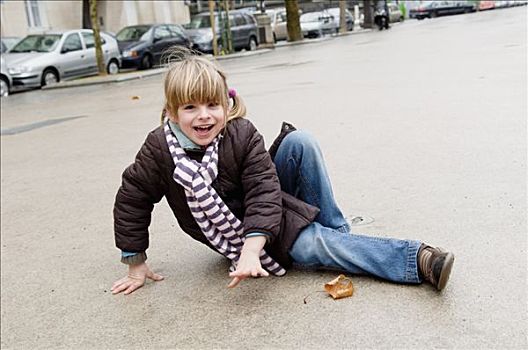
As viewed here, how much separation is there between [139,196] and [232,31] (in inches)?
977

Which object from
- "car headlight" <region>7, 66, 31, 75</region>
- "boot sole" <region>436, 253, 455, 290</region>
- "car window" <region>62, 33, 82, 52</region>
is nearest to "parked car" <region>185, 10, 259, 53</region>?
"car window" <region>62, 33, 82, 52</region>

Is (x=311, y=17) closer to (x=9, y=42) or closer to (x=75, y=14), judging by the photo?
(x=75, y=14)

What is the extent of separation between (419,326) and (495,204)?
1542 mm

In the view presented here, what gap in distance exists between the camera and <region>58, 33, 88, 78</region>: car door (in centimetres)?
1919

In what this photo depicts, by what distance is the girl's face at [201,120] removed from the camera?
9.28 feet

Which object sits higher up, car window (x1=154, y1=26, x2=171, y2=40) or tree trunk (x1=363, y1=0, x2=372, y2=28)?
car window (x1=154, y1=26, x2=171, y2=40)

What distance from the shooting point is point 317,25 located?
1449 inches

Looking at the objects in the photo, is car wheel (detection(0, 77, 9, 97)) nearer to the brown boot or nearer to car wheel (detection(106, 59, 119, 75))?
car wheel (detection(106, 59, 119, 75))

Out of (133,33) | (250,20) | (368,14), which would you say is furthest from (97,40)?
(368,14)

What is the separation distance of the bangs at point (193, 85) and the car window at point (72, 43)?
681 inches

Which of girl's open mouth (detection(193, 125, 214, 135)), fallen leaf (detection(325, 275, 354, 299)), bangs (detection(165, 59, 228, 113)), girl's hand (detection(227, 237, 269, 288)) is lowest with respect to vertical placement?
fallen leaf (detection(325, 275, 354, 299))

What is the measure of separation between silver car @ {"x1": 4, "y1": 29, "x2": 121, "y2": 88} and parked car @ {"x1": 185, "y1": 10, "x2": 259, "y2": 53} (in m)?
5.15

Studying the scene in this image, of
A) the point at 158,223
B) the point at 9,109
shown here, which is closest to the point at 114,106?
the point at 9,109

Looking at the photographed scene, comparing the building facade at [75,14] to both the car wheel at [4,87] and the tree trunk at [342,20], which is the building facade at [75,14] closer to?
the tree trunk at [342,20]
